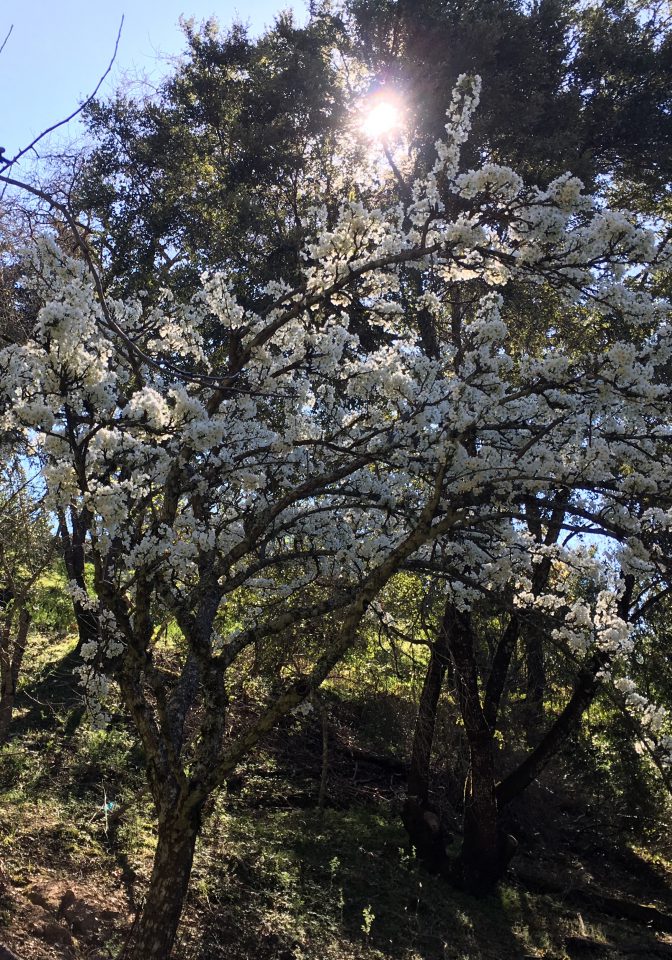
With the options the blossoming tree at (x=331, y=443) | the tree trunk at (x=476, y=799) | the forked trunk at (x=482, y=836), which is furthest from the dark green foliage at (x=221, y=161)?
the forked trunk at (x=482, y=836)

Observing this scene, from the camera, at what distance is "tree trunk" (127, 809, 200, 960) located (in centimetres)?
488

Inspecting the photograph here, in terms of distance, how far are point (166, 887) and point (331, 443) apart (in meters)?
3.18

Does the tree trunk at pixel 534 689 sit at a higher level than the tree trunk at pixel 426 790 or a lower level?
higher

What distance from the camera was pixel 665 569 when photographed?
5.50m

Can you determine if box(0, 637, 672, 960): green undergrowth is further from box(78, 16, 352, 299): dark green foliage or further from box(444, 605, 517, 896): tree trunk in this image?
box(78, 16, 352, 299): dark green foliage

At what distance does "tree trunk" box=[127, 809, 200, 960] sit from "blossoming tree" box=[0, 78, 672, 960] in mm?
13

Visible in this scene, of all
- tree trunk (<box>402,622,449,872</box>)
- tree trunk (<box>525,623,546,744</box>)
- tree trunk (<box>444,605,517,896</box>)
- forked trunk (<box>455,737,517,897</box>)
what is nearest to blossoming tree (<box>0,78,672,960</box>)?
tree trunk (<box>444,605,517,896</box>)

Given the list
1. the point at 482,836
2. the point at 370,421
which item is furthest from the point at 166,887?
the point at 482,836

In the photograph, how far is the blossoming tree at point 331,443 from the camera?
469 cm

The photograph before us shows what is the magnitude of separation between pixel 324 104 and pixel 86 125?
146 inches

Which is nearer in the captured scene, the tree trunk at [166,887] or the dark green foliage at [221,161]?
the tree trunk at [166,887]

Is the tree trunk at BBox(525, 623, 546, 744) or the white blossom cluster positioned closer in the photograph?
the white blossom cluster

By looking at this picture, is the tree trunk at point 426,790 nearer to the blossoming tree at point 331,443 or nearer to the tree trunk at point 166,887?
the blossoming tree at point 331,443

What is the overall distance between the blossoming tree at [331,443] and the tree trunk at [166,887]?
1 centimetres
